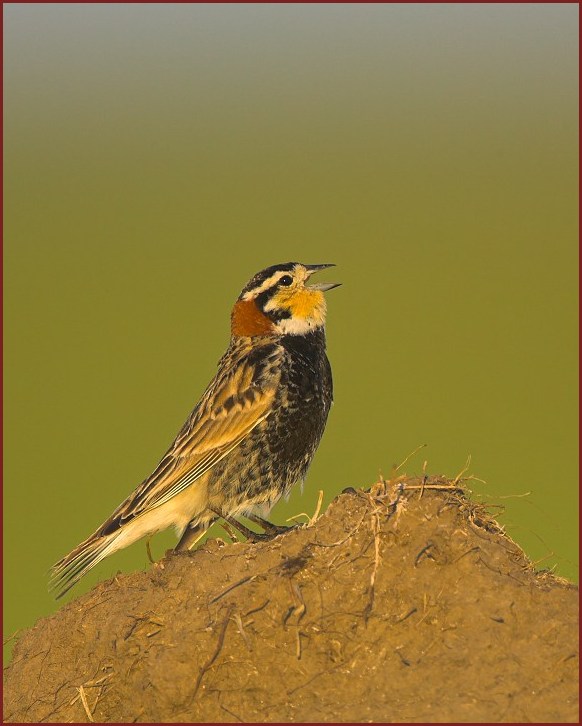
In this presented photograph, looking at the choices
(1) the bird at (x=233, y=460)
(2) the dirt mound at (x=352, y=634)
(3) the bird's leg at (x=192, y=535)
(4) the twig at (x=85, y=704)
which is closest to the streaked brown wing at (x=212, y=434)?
(1) the bird at (x=233, y=460)

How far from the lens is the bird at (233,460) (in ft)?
32.5

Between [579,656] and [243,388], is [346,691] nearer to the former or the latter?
[579,656]

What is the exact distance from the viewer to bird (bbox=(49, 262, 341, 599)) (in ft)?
32.5

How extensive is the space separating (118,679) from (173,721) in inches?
32.4

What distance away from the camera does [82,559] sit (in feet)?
32.1

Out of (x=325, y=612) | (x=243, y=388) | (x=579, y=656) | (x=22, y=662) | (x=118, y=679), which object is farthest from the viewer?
(x=243, y=388)

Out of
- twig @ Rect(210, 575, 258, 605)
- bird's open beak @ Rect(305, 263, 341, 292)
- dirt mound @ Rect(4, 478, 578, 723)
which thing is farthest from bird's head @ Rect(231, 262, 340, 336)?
twig @ Rect(210, 575, 258, 605)

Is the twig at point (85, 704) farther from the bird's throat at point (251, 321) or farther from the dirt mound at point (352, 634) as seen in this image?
the bird's throat at point (251, 321)

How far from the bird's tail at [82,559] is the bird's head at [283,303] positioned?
240 centimetres

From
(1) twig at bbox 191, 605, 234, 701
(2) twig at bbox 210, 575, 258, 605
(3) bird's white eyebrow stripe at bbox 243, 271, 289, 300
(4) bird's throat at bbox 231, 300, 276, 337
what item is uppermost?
(3) bird's white eyebrow stripe at bbox 243, 271, 289, 300

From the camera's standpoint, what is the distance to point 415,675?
6.64 m

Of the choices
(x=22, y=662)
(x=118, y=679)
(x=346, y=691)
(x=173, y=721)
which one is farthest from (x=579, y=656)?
(x=22, y=662)

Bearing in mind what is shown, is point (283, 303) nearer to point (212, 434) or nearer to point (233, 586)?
point (212, 434)

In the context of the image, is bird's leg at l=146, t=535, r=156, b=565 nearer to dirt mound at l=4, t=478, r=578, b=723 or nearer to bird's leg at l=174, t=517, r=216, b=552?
bird's leg at l=174, t=517, r=216, b=552
